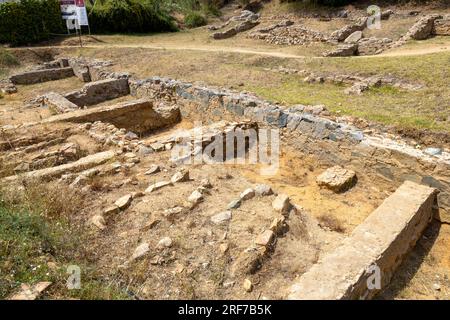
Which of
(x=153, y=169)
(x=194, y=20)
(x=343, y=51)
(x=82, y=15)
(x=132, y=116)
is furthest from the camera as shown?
(x=194, y=20)

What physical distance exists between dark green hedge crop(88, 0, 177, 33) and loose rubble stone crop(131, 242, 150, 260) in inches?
819

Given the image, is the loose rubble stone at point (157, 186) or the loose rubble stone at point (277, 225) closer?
the loose rubble stone at point (277, 225)

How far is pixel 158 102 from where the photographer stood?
386 inches

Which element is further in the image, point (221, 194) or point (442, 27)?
point (442, 27)

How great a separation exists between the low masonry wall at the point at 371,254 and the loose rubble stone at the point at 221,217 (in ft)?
3.72

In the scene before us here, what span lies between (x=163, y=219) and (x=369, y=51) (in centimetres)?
1250

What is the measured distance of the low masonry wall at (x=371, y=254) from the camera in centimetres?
304

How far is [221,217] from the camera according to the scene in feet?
13.5

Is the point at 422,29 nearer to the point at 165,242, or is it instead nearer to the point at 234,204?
the point at 234,204

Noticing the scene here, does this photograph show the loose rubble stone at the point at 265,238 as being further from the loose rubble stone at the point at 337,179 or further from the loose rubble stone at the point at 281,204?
the loose rubble stone at the point at 337,179

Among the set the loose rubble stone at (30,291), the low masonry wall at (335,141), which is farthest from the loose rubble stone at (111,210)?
the low masonry wall at (335,141)

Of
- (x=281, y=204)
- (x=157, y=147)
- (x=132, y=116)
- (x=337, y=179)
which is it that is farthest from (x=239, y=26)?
(x=281, y=204)

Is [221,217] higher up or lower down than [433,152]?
lower down

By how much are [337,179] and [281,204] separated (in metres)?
1.67
